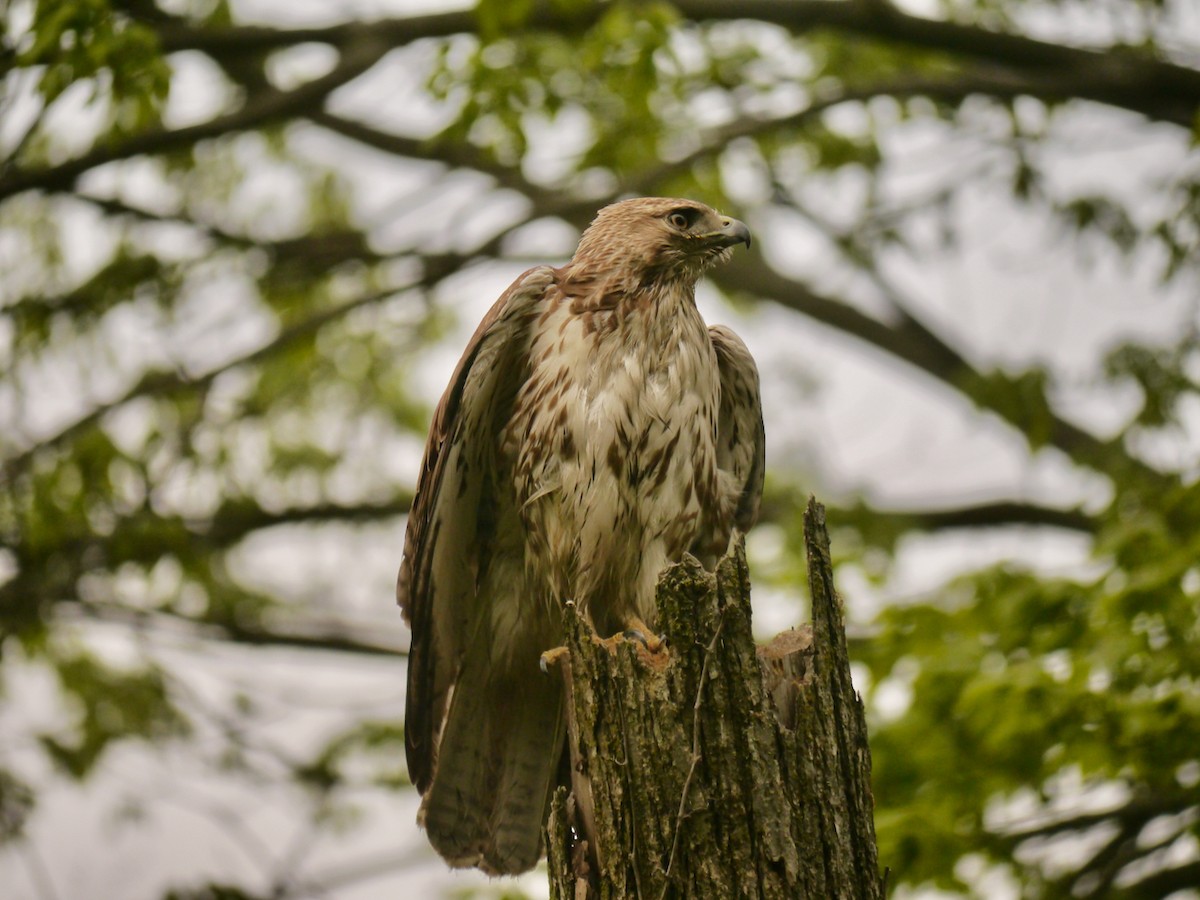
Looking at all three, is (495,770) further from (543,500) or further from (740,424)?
(740,424)

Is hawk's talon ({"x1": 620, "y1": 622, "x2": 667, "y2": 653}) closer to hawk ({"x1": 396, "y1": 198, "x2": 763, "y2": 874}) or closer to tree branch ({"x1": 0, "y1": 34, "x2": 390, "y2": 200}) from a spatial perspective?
hawk ({"x1": 396, "y1": 198, "x2": 763, "y2": 874})

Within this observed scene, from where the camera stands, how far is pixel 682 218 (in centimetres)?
466

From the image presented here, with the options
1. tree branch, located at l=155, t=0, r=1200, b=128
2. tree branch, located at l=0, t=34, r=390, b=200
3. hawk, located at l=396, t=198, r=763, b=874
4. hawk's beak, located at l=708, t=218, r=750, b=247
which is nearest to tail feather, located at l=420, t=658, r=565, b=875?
hawk, located at l=396, t=198, r=763, b=874

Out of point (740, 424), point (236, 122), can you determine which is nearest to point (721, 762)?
point (740, 424)

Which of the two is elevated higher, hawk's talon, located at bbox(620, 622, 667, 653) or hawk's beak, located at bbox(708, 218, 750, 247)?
hawk's beak, located at bbox(708, 218, 750, 247)

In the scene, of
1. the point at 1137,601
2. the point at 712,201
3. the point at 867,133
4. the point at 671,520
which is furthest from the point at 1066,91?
the point at 671,520

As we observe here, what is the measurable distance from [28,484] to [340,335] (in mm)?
2960

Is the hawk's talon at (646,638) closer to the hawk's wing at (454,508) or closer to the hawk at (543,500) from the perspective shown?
the hawk at (543,500)

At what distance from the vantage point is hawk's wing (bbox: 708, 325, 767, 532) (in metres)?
4.79

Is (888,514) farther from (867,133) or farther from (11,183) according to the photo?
(11,183)

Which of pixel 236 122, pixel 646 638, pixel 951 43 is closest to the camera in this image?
pixel 646 638

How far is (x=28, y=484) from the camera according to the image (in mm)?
8141

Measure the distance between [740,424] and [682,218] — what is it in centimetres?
79

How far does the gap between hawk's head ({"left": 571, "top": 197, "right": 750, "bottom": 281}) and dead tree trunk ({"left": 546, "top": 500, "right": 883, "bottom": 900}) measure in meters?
1.55
